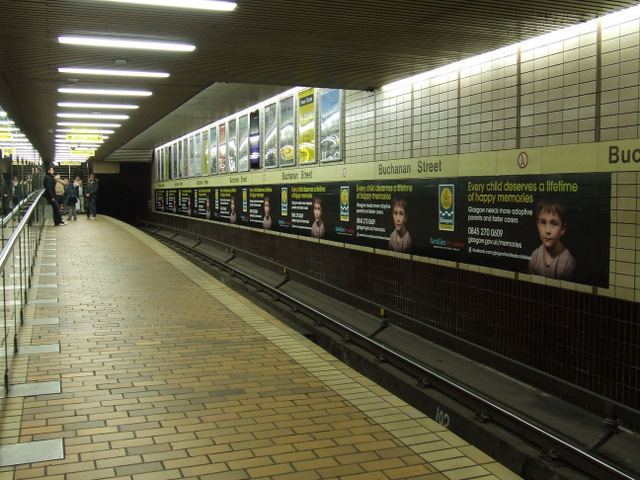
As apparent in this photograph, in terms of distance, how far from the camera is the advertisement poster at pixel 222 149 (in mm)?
12765

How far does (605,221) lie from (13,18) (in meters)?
3.82

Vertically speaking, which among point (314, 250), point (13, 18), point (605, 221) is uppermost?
point (13, 18)

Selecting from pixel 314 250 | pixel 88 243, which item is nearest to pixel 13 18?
pixel 314 250

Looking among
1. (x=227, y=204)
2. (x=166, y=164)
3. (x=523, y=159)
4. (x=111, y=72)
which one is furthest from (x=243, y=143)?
(x=166, y=164)

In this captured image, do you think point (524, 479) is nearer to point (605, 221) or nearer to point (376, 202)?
point (605, 221)

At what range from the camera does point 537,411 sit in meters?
3.96

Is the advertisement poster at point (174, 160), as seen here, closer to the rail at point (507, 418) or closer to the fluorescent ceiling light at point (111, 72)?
the fluorescent ceiling light at point (111, 72)

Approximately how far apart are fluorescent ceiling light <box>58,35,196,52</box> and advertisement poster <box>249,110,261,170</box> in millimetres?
5697

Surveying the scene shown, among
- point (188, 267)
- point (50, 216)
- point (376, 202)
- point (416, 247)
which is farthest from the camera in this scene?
point (50, 216)

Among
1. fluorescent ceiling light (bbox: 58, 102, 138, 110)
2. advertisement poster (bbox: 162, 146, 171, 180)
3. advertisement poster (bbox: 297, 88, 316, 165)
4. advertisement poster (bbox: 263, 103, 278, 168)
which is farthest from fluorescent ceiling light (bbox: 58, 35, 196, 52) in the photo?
advertisement poster (bbox: 162, 146, 171, 180)

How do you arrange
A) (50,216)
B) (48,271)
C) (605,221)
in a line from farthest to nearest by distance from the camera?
(50,216)
(48,271)
(605,221)

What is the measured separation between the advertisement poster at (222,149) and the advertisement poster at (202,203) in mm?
888

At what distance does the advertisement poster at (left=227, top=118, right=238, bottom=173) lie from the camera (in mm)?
11981

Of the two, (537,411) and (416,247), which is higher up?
(416,247)
